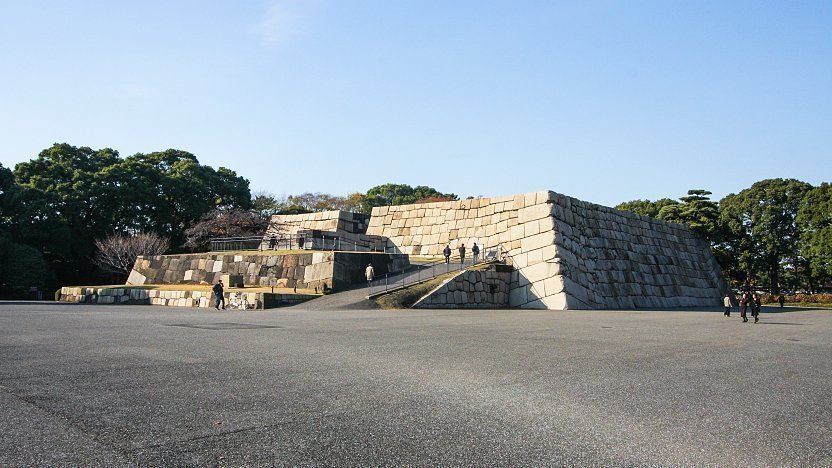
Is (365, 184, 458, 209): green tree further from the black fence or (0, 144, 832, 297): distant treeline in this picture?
the black fence

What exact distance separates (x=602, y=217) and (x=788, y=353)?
26.7m

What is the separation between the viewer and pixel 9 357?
8.41 metres

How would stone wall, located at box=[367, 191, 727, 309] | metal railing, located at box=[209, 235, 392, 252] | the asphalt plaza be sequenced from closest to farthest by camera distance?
1. the asphalt plaza
2. stone wall, located at box=[367, 191, 727, 309]
3. metal railing, located at box=[209, 235, 392, 252]

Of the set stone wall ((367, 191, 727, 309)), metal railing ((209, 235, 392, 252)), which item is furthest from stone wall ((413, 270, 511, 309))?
metal railing ((209, 235, 392, 252))

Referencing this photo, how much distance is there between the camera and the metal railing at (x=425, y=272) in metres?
27.3

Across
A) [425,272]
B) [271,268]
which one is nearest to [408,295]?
[425,272]

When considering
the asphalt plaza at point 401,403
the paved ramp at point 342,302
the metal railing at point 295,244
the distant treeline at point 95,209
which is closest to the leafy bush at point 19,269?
the distant treeline at point 95,209

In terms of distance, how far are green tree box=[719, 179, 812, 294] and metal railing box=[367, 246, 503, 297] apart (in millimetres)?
35013

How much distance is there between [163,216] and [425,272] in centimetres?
3086

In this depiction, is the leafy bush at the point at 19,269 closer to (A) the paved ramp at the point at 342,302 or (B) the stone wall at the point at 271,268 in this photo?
(B) the stone wall at the point at 271,268

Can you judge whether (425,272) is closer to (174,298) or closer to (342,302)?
(342,302)

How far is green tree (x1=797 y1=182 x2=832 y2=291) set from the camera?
168 feet

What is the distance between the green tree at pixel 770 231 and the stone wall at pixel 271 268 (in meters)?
42.1

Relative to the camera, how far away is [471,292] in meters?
29.4
